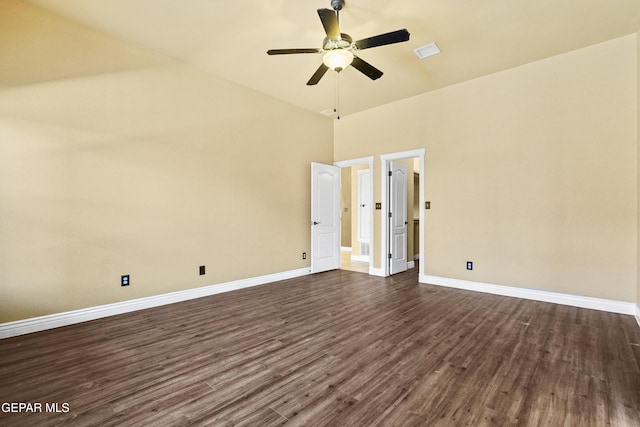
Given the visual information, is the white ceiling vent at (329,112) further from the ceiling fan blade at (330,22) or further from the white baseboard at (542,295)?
the white baseboard at (542,295)

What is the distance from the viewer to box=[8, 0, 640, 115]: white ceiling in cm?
278

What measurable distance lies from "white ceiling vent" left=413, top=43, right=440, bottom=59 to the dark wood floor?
3.24 m

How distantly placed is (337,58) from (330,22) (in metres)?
0.40

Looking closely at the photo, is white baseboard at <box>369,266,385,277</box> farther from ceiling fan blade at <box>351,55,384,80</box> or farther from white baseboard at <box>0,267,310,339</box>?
ceiling fan blade at <box>351,55,384,80</box>

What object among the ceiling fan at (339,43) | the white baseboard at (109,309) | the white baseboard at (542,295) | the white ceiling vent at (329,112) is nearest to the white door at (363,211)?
the white ceiling vent at (329,112)

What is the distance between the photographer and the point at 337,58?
2.71m

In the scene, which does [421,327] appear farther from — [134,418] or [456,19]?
[456,19]

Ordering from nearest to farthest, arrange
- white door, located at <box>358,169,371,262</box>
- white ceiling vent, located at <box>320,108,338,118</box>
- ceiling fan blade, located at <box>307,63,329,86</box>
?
ceiling fan blade, located at <box>307,63,329,86</box>, white ceiling vent, located at <box>320,108,338,118</box>, white door, located at <box>358,169,371,262</box>

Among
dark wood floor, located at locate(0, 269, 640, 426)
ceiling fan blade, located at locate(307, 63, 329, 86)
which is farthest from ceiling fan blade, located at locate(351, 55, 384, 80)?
dark wood floor, located at locate(0, 269, 640, 426)

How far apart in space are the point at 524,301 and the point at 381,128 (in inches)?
143

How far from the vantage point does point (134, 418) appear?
5.45 feet

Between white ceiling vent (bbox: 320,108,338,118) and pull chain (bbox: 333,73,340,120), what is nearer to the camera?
pull chain (bbox: 333,73,340,120)

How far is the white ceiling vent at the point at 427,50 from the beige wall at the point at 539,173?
1.19 metres

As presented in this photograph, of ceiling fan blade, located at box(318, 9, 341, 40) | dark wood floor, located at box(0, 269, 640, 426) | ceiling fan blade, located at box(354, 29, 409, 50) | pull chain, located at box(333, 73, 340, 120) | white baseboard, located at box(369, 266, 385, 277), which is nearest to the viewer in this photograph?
dark wood floor, located at box(0, 269, 640, 426)
